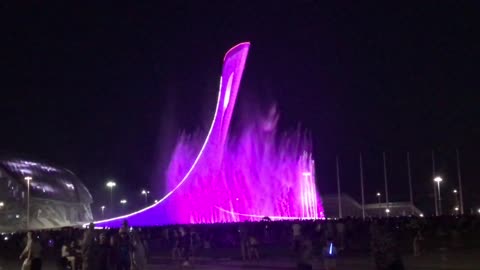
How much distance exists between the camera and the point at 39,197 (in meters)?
98.0

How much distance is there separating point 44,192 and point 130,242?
289ft

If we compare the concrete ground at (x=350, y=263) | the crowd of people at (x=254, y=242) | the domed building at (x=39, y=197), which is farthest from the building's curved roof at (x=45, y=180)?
the concrete ground at (x=350, y=263)

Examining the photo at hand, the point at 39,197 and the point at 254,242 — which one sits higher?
the point at 39,197

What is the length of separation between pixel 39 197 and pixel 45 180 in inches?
249

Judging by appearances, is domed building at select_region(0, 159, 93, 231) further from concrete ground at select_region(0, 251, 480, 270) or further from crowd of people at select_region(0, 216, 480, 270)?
concrete ground at select_region(0, 251, 480, 270)

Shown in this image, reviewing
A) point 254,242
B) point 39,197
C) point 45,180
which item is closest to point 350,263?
point 254,242

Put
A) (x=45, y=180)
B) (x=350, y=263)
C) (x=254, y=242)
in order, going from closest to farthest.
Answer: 1. (x=350, y=263)
2. (x=254, y=242)
3. (x=45, y=180)

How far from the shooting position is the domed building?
92.8 m

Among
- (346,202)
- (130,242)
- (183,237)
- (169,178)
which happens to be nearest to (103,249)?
(130,242)

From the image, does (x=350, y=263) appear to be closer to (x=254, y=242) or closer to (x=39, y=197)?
(x=254, y=242)

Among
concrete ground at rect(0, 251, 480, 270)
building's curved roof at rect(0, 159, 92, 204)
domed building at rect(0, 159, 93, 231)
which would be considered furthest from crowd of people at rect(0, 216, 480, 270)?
building's curved roof at rect(0, 159, 92, 204)

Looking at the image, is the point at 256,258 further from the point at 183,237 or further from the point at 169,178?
the point at 169,178

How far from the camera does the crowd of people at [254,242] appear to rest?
14.5 metres

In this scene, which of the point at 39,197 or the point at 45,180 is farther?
the point at 45,180
